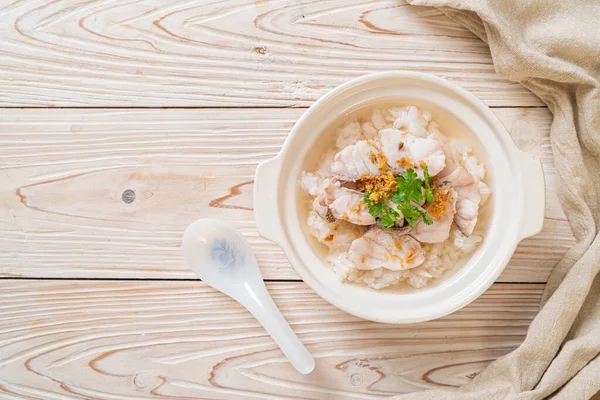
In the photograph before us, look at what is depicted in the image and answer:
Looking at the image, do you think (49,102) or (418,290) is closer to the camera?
(418,290)

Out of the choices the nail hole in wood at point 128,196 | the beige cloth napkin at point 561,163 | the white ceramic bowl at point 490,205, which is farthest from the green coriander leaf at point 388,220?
the nail hole in wood at point 128,196

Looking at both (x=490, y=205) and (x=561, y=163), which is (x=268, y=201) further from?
(x=561, y=163)

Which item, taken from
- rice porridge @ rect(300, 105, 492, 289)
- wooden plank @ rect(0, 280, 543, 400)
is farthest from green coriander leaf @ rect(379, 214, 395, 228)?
wooden plank @ rect(0, 280, 543, 400)

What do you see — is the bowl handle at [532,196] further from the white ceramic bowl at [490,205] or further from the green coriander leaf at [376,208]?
the green coriander leaf at [376,208]

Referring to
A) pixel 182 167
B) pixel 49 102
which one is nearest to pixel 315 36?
pixel 182 167

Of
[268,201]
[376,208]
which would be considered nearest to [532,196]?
[376,208]

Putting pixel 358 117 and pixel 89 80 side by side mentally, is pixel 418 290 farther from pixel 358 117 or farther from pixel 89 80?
pixel 89 80

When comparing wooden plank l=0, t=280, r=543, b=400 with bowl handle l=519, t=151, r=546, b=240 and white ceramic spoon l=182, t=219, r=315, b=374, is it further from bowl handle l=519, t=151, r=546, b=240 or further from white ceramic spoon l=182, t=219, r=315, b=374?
bowl handle l=519, t=151, r=546, b=240
